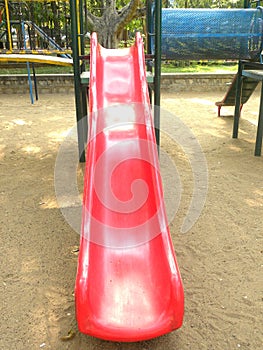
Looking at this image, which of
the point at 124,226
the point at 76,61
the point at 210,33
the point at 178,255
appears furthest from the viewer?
the point at 210,33

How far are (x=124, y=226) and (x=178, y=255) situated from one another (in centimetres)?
56

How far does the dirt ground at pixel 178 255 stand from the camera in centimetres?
232


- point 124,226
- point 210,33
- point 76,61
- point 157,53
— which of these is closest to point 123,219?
point 124,226

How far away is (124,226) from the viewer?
2914 mm

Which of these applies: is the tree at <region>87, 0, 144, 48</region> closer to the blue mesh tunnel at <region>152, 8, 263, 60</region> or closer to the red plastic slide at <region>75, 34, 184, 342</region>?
the blue mesh tunnel at <region>152, 8, 263, 60</region>

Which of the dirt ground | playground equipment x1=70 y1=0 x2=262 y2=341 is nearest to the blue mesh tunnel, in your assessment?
playground equipment x1=70 y1=0 x2=262 y2=341

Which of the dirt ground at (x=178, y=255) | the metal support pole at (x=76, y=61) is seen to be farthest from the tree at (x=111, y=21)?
the metal support pole at (x=76, y=61)

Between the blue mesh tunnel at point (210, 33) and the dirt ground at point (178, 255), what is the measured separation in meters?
1.42

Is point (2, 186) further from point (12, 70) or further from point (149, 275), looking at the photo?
point (12, 70)

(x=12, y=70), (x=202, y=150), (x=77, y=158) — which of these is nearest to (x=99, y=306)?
(x=77, y=158)

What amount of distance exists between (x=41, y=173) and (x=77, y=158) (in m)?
0.66

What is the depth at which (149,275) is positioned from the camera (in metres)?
2.49

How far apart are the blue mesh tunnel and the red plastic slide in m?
0.96

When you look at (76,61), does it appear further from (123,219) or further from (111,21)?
(111,21)
